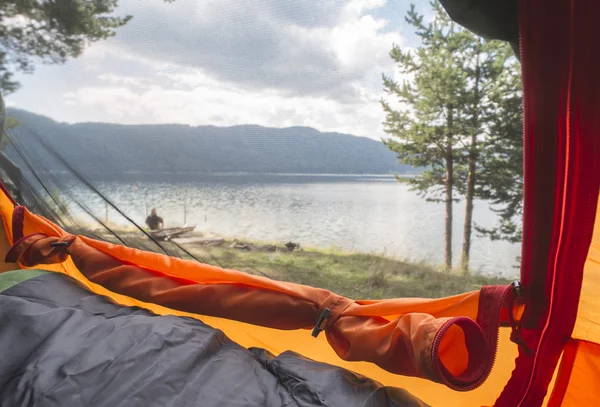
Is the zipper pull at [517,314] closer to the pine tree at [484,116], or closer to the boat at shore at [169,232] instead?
the pine tree at [484,116]

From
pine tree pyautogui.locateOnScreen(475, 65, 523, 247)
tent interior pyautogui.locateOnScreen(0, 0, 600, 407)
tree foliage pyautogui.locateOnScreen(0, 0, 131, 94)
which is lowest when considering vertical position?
tent interior pyautogui.locateOnScreen(0, 0, 600, 407)

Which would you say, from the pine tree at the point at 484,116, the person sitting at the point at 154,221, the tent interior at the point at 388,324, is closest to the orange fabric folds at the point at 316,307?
the tent interior at the point at 388,324

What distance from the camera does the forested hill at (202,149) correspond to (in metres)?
1.04

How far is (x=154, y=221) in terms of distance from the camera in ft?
4.25

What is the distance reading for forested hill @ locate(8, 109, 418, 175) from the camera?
1043mm

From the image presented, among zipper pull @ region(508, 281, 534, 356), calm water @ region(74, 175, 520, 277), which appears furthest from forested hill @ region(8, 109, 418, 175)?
zipper pull @ region(508, 281, 534, 356)

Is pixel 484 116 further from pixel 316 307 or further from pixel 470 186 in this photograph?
pixel 316 307

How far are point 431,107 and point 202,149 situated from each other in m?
0.66

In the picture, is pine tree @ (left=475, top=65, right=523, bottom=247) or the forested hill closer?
pine tree @ (left=475, top=65, right=523, bottom=247)

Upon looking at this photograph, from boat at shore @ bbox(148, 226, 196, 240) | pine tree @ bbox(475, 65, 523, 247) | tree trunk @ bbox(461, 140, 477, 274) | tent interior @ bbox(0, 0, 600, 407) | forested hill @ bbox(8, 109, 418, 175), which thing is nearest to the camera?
tent interior @ bbox(0, 0, 600, 407)

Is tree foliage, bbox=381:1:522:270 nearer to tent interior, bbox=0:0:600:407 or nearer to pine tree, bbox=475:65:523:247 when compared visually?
pine tree, bbox=475:65:523:247

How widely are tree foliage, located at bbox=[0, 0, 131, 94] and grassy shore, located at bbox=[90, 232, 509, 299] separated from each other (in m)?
0.64

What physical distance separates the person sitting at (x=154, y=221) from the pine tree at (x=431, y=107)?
2.53 ft

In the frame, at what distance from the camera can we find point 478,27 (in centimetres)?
67
